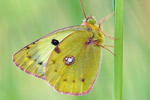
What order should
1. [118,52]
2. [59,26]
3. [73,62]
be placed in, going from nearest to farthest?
[118,52] → [73,62] → [59,26]

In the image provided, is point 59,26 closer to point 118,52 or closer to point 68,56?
point 68,56

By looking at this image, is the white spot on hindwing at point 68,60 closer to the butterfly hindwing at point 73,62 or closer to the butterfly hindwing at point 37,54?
the butterfly hindwing at point 73,62

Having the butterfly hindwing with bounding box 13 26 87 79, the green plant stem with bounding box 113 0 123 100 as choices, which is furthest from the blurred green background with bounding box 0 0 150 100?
the green plant stem with bounding box 113 0 123 100

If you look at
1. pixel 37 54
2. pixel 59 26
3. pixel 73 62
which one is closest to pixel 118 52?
pixel 73 62

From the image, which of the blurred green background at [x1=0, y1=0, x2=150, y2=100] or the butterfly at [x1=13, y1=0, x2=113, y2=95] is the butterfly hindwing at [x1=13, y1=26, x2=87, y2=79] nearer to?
the butterfly at [x1=13, y1=0, x2=113, y2=95]

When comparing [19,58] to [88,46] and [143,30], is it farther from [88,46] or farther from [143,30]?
[143,30]
